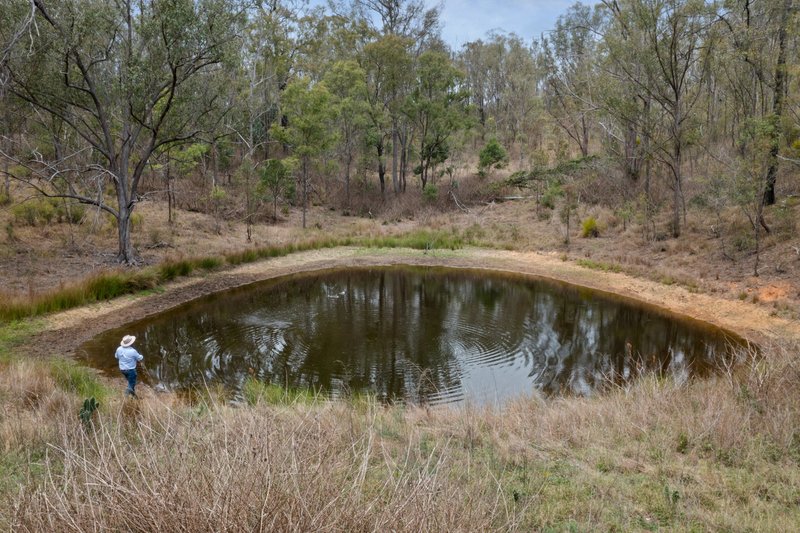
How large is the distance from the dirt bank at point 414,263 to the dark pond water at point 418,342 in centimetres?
55

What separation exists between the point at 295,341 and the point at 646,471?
748 cm

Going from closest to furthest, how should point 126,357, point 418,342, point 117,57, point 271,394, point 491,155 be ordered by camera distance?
point 271,394
point 126,357
point 418,342
point 117,57
point 491,155

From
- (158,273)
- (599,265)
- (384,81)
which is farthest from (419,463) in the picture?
(384,81)

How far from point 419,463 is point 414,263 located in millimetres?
16211

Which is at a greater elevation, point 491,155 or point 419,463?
point 491,155

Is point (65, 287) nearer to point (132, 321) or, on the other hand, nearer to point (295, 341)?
point (132, 321)

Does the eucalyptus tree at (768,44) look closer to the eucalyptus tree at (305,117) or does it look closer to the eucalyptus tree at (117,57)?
the eucalyptus tree at (305,117)

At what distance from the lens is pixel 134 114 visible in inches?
571

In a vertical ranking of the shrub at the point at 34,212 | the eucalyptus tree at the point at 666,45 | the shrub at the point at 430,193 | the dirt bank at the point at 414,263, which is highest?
the eucalyptus tree at the point at 666,45

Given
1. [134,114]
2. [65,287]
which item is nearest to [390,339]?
[65,287]

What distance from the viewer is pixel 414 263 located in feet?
65.6

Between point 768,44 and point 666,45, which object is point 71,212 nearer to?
point 666,45

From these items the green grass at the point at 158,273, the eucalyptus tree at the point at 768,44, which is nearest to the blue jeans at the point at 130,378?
the green grass at the point at 158,273

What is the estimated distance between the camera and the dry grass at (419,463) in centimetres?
243
